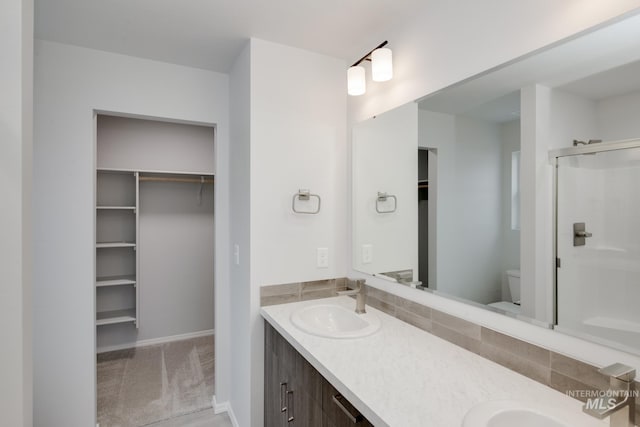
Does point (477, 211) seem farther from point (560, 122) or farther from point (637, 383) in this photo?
point (637, 383)

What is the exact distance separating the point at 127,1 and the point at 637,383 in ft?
8.16

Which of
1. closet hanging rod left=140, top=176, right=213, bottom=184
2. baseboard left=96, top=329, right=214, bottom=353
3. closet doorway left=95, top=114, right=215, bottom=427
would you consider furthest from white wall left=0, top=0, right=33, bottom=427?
baseboard left=96, top=329, right=214, bottom=353

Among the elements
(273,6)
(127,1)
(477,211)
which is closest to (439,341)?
(477,211)

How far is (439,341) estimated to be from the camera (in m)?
1.43

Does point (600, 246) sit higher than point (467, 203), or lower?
lower

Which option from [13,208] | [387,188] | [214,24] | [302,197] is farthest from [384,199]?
[13,208]

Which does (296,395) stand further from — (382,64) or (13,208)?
(382,64)

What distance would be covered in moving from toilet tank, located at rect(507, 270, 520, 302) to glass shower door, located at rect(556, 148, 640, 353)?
0.43 ft

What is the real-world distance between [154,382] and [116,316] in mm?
931

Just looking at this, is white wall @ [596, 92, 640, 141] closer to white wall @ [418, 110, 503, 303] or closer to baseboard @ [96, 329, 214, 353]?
white wall @ [418, 110, 503, 303]

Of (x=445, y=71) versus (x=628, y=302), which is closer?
(x=628, y=302)

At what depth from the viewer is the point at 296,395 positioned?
58.0 inches

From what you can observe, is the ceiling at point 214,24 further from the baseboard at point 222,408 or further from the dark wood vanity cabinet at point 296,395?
the baseboard at point 222,408

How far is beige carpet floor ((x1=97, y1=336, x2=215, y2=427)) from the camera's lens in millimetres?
2383
